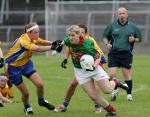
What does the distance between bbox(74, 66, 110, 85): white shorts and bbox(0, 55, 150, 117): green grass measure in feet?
2.90

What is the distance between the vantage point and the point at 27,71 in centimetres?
1359

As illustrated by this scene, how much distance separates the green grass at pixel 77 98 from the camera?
13.3 metres

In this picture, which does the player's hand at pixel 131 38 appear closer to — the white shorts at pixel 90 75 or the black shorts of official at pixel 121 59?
the black shorts of official at pixel 121 59

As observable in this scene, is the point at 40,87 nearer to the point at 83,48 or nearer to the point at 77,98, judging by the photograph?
the point at 83,48

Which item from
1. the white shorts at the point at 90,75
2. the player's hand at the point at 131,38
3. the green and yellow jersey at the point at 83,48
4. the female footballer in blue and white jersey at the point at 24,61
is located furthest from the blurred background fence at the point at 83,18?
the green and yellow jersey at the point at 83,48

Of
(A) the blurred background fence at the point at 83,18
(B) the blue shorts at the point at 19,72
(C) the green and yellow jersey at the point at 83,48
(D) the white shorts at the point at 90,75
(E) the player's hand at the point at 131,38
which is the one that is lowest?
(A) the blurred background fence at the point at 83,18

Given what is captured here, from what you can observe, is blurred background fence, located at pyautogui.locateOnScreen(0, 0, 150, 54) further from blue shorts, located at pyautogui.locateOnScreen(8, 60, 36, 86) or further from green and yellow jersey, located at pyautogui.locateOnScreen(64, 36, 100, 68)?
green and yellow jersey, located at pyautogui.locateOnScreen(64, 36, 100, 68)

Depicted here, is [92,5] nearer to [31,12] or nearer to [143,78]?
[31,12]

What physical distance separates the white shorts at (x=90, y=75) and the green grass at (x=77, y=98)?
88 centimetres

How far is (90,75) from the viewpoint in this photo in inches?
486

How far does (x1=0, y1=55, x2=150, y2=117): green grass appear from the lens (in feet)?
43.8

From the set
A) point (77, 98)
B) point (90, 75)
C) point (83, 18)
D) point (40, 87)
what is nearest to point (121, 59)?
point (77, 98)

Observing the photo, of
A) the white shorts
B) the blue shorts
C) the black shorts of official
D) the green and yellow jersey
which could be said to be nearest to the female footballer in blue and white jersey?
the blue shorts

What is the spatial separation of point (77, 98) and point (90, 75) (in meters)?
4.31
